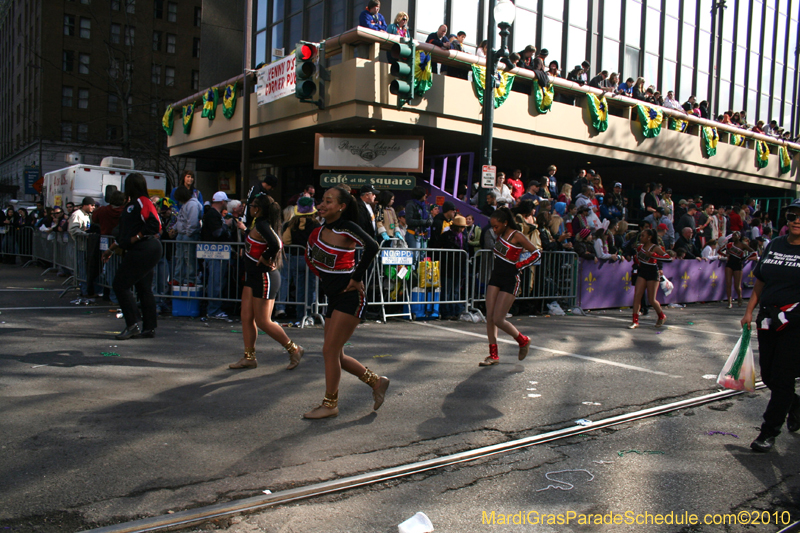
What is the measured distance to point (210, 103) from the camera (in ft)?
64.6

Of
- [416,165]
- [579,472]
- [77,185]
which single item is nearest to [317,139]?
[416,165]

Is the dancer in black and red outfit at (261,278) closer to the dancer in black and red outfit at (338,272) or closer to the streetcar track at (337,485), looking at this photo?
the dancer in black and red outfit at (338,272)

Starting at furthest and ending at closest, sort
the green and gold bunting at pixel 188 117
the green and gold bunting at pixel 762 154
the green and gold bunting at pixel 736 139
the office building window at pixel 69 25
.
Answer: the office building window at pixel 69 25, the green and gold bunting at pixel 762 154, the green and gold bunting at pixel 736 139, the green and gold bunting at pixel 188 117

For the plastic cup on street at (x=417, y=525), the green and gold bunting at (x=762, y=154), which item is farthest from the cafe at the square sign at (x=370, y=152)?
the green and gold bunting at (x=762, y=154)

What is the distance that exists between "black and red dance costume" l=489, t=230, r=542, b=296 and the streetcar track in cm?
241

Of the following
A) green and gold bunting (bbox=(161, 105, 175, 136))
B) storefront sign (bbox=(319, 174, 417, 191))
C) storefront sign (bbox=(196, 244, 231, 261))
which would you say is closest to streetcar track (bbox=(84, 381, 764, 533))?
storefront sign (bbox=(196, 244, 231, 261))

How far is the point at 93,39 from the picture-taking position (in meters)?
54.9

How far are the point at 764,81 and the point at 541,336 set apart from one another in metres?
26.7

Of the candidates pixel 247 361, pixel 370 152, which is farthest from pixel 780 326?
pixel 370 152

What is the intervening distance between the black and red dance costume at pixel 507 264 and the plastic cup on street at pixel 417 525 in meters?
4.47

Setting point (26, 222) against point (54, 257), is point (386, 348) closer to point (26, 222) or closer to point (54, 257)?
point (54, 257)

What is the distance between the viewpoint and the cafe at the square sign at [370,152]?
16.5 metres

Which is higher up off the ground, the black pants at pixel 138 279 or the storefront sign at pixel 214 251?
the storefront sign at pixel 214 251

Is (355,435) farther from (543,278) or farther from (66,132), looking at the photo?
(66,132)
